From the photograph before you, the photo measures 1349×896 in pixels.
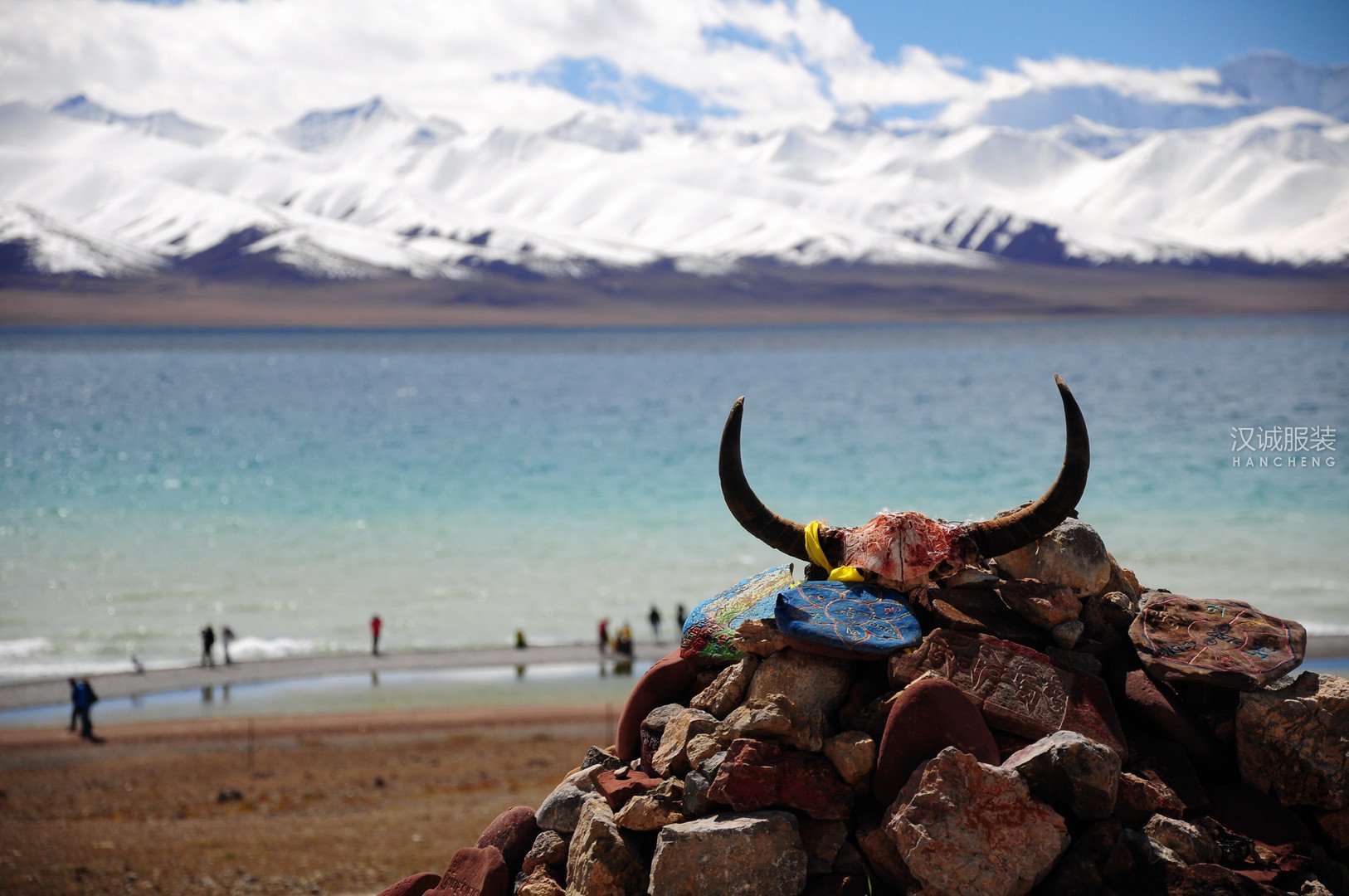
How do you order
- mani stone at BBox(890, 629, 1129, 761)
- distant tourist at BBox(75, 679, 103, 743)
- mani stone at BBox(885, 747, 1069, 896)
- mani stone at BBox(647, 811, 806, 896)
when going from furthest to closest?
1. distant tourist at BBox(75, 679, 103, 743)
2. mani stone at BBox(890, 629, 1129, 761)
3. mani stone at BBox(647, 811, 806, 896)
4. mani stone at BBox(885, 747, 1069, 896)

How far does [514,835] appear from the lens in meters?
5.79

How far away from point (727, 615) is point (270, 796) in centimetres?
1298

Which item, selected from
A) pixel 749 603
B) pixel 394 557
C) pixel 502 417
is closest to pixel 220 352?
pixel 502 417

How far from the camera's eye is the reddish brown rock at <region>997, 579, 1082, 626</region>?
5.52m

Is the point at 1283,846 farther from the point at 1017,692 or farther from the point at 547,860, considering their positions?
the point at 547,860

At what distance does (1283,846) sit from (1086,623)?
4.16ft

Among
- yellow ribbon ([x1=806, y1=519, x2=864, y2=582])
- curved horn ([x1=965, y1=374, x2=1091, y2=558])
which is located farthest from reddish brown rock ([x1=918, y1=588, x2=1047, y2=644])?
yellow ribbon ([x1=806, y1=519, x2=864, y2=582])

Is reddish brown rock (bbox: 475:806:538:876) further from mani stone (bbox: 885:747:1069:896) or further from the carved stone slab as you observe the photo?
mani stone (bbox: 885:747:1069:896)

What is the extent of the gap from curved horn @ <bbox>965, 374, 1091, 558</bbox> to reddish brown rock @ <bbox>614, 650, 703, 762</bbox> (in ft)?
5.14

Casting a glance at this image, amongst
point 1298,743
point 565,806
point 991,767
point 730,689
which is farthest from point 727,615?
point 1298,743

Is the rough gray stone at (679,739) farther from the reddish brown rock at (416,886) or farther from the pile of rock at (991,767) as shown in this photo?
the reddish brown rock at (416,886)

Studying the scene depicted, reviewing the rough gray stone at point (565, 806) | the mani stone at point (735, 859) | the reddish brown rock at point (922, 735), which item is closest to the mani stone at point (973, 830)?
the reddish brown rock at point (922, 735)

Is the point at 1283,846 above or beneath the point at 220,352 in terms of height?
beneath

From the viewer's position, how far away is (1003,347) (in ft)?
516
